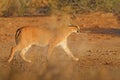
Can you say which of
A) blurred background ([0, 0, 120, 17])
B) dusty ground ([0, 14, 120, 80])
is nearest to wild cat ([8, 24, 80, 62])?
dusty ground ([0, 14, 120, 80])

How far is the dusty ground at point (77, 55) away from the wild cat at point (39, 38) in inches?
14.3

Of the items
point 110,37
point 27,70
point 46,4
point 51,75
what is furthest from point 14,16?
point 51,75

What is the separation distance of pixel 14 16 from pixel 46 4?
2.20m

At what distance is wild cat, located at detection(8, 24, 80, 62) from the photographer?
1580 centimetres

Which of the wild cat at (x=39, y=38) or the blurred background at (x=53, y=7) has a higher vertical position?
the wild cat at (x=39, y=38)

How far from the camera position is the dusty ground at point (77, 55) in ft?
40.8

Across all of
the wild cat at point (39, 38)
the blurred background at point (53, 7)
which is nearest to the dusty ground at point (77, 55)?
the wild cat at point (39, 38)

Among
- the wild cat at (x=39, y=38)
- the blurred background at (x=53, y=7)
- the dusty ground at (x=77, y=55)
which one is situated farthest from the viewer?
the blurred background at (x=53, y=7)

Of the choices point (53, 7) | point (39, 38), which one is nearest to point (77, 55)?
point (39, 38)

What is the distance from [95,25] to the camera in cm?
2494

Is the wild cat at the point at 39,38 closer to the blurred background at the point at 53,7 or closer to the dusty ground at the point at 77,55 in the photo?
the dusty ground at the point at 77,55

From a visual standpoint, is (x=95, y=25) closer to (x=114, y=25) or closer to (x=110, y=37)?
(x=114, y=25)

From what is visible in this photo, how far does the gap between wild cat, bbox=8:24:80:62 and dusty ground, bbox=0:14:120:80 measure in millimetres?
362

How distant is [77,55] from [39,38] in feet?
5.68
